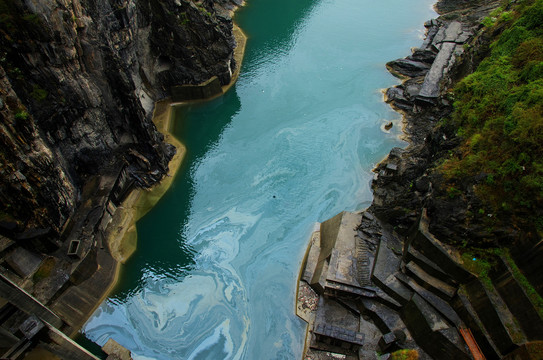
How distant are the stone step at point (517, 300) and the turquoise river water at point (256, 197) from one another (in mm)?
11132

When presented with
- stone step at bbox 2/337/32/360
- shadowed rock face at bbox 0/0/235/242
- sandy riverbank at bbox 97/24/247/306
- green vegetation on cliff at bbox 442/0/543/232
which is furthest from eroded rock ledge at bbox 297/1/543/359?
shadowed rock face at bbox 0/0/235/242

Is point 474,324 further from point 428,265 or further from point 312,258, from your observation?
point 312,258

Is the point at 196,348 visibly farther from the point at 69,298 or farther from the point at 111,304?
the point at 69,298

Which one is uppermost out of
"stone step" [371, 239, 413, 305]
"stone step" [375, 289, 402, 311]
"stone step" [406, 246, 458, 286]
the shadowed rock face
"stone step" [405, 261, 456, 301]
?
the shadowed rock face

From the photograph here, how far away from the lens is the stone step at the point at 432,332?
1592 centimetres

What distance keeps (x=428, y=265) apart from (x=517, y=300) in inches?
174

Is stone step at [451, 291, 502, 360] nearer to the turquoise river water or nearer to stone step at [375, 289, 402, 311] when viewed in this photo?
stone step at [375, 289, 402, 311]

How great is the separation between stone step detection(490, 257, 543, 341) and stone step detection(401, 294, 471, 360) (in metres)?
2.86

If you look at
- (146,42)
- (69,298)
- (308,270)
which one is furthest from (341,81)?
(69,298)

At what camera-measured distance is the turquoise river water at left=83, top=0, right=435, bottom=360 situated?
66.7ft

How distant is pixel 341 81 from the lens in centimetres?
4084

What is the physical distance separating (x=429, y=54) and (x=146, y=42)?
3557 cm

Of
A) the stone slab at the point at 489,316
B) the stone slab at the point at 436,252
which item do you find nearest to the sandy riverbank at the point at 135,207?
the stone slab at the point at 436,252

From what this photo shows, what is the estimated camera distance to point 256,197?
27688mm
